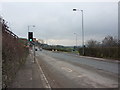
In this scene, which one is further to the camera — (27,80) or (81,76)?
(81,76)

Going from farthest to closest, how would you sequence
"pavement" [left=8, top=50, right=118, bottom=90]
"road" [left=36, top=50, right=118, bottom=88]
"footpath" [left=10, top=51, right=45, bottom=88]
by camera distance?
1. "road" [left=36, top=50, right=118, bottom=88]
2. "pavement" [left=8, top=50, right=118, bottom=90]
3. "footpath" [left=10, top=51, right=45, bottom=88]

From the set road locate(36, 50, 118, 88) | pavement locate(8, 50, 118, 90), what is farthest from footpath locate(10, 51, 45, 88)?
road locate(36, 50, 118, 88)

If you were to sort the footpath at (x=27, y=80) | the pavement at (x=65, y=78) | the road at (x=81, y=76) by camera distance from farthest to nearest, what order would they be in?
1. the road at (x=81, y=76)
2. the pavement at (x=65, y=78)
3. the footpath at (x=27, y=80)

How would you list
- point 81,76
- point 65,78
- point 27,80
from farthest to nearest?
1. point 81,76
2. point 65,78
3. point 27,80

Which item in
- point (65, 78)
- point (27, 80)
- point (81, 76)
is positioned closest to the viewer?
point (27, 80)

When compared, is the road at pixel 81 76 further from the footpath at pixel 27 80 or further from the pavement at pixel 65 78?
the footpath at pixel 27 80

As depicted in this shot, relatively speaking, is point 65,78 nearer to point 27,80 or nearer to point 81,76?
point 81,76

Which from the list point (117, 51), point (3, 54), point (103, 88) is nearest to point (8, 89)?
point (3, 54)

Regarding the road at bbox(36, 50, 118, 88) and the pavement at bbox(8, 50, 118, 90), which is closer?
the pavement at bbox(8, 50, 118, 90)

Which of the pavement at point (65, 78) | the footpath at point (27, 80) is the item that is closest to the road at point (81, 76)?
the pavement at point (65, 78)

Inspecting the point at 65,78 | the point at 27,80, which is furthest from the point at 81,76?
the point at 27,80

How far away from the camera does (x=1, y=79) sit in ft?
21.5

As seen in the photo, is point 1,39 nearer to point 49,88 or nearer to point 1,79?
point 1,79

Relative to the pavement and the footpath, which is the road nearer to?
the pavement
